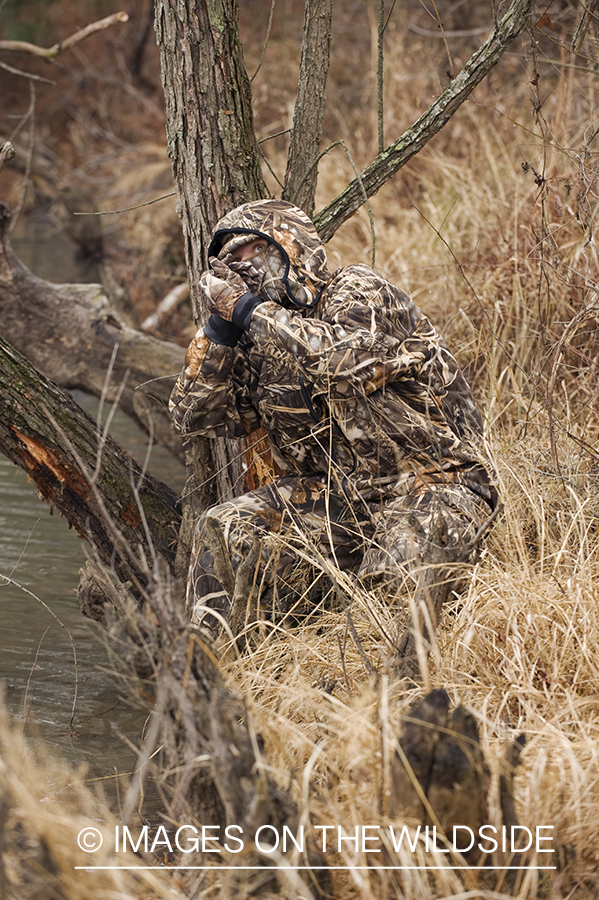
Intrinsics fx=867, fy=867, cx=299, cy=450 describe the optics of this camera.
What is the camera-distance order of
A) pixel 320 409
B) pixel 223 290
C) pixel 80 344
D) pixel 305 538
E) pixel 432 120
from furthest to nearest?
pixel 80 344 < pixel 432 120 < pixel 320 409 < pixel 223 290 < pixel 305 538

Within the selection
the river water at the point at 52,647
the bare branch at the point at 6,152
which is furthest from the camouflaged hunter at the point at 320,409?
the bare branch at the point at 6,152

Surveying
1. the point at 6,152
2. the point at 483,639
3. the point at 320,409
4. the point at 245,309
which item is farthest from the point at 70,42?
the point at 483,639

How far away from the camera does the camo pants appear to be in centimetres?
295

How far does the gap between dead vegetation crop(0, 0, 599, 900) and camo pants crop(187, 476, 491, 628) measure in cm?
13

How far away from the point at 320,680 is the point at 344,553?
2.09 ft

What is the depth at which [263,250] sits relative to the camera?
3.14 metres

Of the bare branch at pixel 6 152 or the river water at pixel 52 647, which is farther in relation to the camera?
the bare branch at pixel 6 152

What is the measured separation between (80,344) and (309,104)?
7.00 feet

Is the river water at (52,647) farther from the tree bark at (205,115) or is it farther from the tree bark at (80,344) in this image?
the tree bark at (205,115)

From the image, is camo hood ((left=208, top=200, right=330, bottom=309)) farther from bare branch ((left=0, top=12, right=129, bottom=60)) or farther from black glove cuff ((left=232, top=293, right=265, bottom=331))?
bare branch ((left=0, top=12, right=129, bottom=60))

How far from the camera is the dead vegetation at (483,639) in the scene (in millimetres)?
1862

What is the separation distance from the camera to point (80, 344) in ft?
16.3

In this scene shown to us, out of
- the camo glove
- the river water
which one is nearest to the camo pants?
the river water

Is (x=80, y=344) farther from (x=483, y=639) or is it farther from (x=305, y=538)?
(x=483, y=639)
